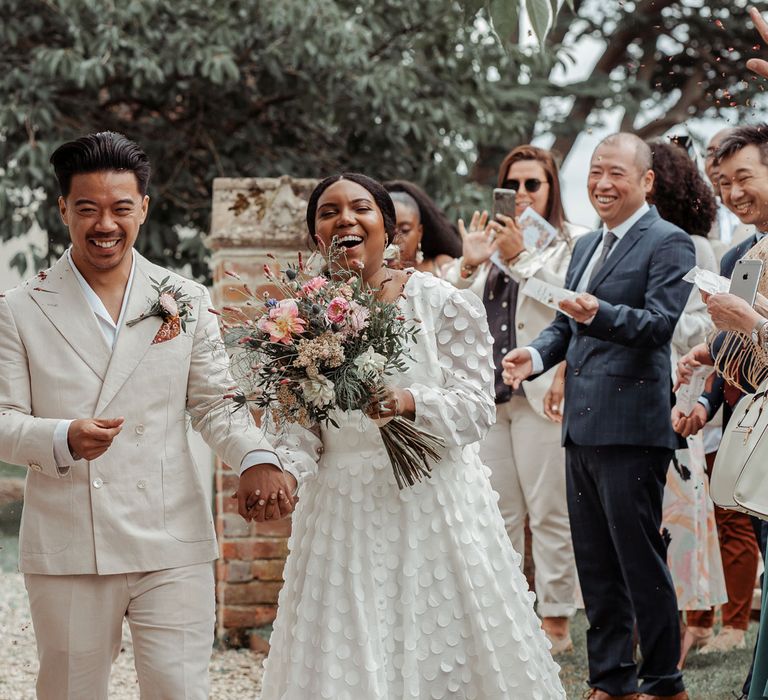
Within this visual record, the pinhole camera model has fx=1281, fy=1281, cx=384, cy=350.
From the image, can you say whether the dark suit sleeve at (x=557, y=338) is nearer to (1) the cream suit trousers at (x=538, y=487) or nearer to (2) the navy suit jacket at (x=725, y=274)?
(2) the navy suit jacket at (x=725, y=274)

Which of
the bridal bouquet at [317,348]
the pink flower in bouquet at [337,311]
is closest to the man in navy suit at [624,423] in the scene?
the bridal bouquet at [317,348]

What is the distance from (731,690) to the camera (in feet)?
17.8

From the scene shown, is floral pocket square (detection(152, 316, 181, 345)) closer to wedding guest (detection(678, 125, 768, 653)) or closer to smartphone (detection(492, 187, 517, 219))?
wedding guest (detection(678, 125, 768, 653))

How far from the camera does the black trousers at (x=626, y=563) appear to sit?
514 cm

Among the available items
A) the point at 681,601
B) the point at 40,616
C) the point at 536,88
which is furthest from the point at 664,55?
the point at 40,616

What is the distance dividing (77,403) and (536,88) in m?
8.70

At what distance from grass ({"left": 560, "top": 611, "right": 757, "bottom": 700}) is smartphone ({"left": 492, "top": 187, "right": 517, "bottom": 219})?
85.6 inches

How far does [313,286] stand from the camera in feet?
12.1

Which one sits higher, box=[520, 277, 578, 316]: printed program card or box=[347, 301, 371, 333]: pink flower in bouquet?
box=[520, 277, 578, 316]: printed program card

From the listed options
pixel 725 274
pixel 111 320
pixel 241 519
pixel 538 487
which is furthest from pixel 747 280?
pixel 241 519

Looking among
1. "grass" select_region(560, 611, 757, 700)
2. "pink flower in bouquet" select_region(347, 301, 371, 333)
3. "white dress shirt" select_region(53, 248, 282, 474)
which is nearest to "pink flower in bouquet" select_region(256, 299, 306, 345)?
"pink flower in bouquet" select_region(347, 301, 371, 333)

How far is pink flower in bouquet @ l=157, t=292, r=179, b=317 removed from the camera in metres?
3.89

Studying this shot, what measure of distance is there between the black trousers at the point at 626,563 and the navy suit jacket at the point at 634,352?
95mm

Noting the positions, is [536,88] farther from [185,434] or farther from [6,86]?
[185,434]
